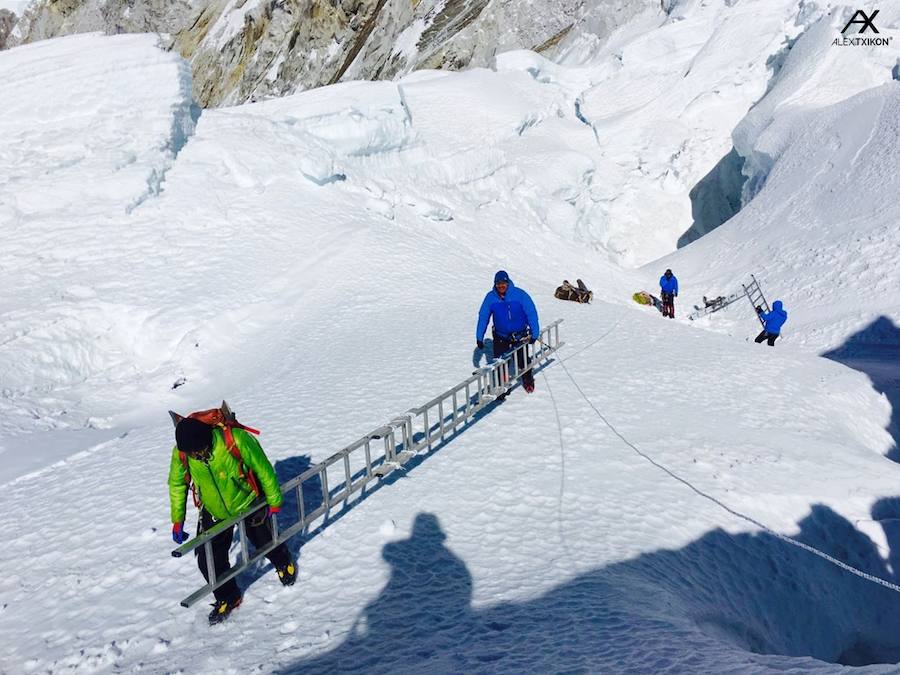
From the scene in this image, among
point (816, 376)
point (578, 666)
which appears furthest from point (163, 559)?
point (816, 376)

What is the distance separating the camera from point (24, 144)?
47.4ft

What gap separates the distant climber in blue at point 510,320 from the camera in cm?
837

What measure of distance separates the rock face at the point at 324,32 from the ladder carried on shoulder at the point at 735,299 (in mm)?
27863

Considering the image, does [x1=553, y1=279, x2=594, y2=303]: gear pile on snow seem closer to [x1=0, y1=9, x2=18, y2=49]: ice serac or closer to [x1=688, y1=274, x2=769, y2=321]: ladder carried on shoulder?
[x1=688, y1=274, x2=769, y2=321]: ladder carried on shoulder

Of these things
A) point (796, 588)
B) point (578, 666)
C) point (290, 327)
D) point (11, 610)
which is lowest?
point (796, 588)

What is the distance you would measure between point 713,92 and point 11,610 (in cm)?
3443

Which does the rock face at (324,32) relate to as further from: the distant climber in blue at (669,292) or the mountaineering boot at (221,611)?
the mountaineering boot at (221,611)

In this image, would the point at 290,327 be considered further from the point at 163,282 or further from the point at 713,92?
the point at 713,92

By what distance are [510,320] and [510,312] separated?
0.38ft

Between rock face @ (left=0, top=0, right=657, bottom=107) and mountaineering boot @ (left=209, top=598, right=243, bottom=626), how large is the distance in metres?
33.9

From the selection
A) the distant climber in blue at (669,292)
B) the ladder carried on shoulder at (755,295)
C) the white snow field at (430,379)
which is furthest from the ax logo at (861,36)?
the distant climber in blue at (669,292)

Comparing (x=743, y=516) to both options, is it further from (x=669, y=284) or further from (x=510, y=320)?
(x=669, y=284)

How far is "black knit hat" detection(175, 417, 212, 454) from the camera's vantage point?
12.5ft

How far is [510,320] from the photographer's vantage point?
8539 mm
